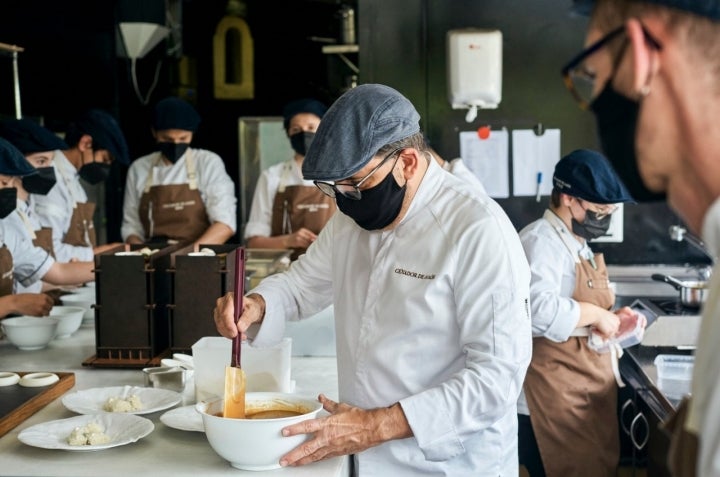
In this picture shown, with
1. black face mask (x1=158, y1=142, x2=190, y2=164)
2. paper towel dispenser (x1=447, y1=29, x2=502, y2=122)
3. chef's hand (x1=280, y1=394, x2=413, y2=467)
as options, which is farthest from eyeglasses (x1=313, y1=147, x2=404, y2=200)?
black face mask (x1=158, y1=142, x2=190, y2=164)

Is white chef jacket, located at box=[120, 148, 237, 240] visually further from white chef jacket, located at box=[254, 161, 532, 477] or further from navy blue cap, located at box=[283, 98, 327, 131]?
white chef jacket, located at box=[254, 161, 532, 477]

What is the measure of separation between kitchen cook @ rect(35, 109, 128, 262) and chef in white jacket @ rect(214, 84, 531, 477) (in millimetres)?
3398

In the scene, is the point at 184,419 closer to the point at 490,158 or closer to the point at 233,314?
the point at 233,314

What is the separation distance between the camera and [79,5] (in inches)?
281

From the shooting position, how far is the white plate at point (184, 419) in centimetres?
221

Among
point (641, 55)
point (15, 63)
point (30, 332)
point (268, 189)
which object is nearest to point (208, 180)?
point (268, 189)

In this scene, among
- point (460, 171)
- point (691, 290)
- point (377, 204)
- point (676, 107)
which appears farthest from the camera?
point (460, 171)

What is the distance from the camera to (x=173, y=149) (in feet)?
18.0

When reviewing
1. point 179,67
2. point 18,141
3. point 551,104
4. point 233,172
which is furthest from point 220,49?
point 551,104

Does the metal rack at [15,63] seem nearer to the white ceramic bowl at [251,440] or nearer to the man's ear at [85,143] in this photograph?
the man's ear at [85,143]

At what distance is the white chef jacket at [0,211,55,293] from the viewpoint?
13.6 feet

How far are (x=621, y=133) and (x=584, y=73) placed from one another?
3.8 inches

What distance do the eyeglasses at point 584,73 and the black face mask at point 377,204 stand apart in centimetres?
98

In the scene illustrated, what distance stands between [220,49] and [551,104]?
4.60m
